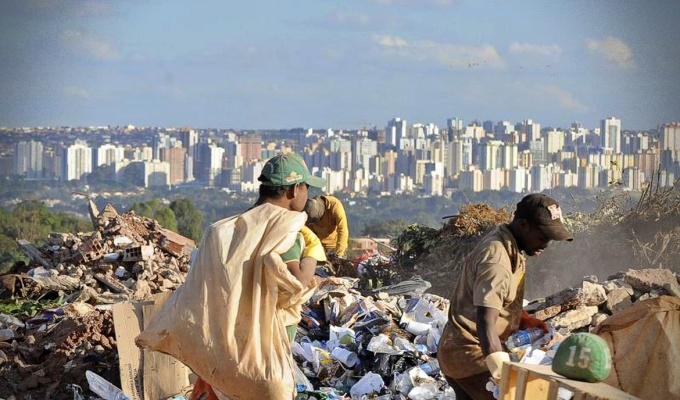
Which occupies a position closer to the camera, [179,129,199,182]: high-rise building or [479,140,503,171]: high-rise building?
[479,140,503,171]: high-rise building

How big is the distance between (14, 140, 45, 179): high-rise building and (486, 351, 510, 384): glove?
2510 inches

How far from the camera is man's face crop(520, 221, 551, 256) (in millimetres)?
4430

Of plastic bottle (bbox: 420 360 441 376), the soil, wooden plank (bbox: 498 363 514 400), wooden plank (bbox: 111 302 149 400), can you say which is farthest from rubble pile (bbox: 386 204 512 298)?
wooden plank (bbox: 498 363 514 400)

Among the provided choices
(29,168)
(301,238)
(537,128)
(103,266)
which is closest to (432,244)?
(103,266)

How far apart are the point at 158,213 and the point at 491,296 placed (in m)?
29.9

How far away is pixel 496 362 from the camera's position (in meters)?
4.20

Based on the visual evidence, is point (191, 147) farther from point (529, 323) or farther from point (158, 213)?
point (529, 323)

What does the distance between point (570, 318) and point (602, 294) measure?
19.5 inches

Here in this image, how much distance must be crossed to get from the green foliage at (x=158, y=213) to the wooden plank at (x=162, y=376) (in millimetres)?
22606

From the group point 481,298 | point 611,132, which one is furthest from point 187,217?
point 481,298

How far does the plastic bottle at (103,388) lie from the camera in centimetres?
754

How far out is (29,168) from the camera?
220 ft

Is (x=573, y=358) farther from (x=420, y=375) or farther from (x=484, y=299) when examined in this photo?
(x=420, y=375)

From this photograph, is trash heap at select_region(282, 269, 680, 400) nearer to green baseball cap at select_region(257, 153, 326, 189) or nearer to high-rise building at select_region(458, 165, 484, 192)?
green baseball cap at select_region(257, 153, 326, 189)
